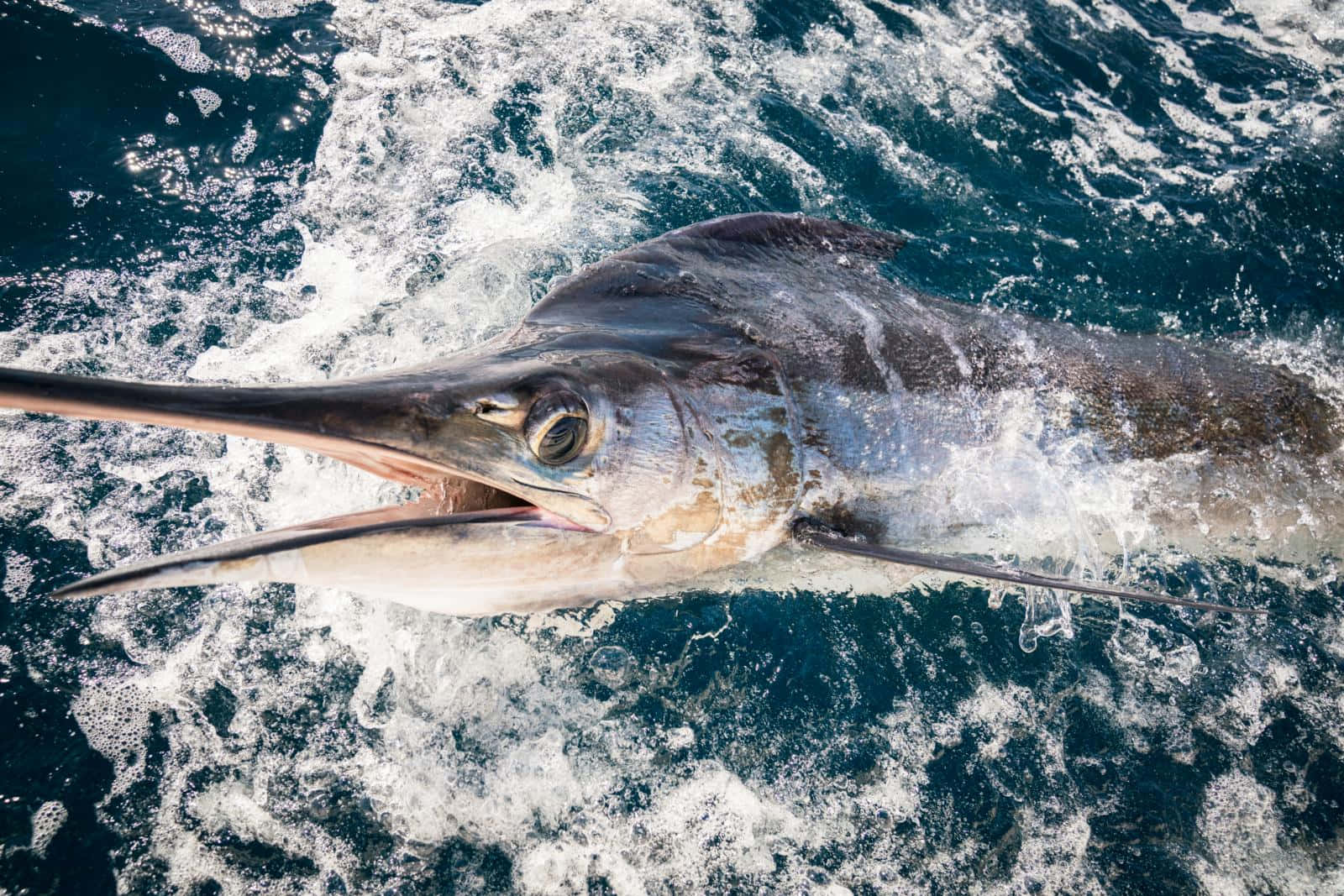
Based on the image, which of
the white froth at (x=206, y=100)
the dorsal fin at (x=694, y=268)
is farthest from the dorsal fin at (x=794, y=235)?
the white froth at (x=206, y=100)

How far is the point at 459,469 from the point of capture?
183 cm

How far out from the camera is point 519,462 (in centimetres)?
190

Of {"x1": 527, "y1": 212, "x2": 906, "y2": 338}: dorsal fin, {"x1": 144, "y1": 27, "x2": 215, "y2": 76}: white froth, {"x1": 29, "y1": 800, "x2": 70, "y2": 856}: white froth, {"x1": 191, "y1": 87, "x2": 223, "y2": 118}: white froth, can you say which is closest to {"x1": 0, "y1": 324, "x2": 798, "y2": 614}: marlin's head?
{"x1": 527, "y1": 212, "x2": 906, "y2": 338}: dorsal fin

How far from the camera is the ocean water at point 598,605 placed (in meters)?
2.58

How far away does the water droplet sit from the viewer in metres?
2.88

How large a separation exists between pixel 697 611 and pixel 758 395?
103 cm

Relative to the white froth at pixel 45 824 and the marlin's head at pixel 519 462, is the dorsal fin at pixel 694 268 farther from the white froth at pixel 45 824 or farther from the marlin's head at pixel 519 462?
the white froth at pixel 45 824

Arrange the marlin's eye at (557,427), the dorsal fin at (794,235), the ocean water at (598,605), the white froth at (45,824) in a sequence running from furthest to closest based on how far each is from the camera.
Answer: the dorsal fin at (794,235)
the ocean water at (598,605)
the white froth at (45,824)
the marlin's eye at (557,427)

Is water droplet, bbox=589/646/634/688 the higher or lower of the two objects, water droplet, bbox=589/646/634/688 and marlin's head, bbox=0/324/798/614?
the lower

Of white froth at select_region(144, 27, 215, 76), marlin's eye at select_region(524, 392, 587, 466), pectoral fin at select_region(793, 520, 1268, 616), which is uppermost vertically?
white froth at select_region(144, 27, 215, 76)

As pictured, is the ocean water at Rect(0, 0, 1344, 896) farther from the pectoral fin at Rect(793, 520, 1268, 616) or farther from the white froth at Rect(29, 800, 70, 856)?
the pectoral fin at Rect(793, 520, 1268, 616)

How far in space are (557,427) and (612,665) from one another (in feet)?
4.19

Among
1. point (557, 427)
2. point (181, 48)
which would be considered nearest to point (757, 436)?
point (557, 427)

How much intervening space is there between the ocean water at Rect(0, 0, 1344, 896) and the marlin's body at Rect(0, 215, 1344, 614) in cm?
46
